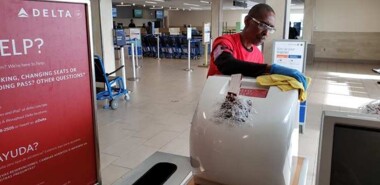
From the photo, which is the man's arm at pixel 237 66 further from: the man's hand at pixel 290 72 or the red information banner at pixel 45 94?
the red information banner at pixel 45 94

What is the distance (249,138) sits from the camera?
89cm

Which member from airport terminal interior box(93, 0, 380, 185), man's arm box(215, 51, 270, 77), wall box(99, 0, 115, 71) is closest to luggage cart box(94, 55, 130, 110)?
airport terminal interior box(93, 0, 380, 185)

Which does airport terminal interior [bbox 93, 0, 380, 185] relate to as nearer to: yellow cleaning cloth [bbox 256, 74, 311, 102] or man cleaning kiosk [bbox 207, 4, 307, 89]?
man cleaning kiosk [bbox 207, 4, 307, 89]

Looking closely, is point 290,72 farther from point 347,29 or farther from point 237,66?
point 347,29

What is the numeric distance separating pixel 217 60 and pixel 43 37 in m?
0.89

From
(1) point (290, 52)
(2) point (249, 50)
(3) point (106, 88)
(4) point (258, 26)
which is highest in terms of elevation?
(4) point (258, 26)

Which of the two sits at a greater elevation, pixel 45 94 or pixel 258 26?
pixel 258 26

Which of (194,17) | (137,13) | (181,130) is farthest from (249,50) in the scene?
(194,17)

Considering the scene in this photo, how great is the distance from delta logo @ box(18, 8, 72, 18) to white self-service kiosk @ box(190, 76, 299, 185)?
956 millimetres

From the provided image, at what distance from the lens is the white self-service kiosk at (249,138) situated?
88 cm

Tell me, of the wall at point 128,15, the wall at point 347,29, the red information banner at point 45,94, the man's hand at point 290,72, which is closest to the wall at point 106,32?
the red information banner at point 45,94

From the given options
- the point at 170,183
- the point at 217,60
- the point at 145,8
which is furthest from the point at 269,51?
the point at 145,8

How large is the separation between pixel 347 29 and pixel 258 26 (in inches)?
455

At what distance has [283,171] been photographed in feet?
2.91
